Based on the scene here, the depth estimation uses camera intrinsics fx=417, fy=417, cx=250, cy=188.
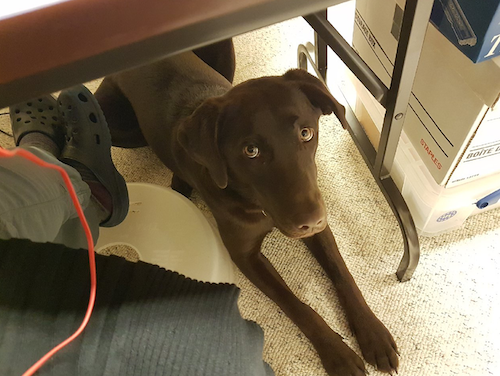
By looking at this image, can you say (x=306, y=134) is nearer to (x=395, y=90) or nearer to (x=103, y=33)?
(x=395, y=90)

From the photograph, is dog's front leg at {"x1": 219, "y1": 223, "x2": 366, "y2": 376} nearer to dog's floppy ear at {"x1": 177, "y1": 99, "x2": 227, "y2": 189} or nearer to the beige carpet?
the beige carpet

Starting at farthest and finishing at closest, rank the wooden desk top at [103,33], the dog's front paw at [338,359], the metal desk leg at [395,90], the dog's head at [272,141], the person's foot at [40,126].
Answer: the person's foot at [40,126] < the dog's front paw at [338,359] < the dog's head at [272,141] < the metal desk leg at [395,90] < the wooden desk top at [103,33]

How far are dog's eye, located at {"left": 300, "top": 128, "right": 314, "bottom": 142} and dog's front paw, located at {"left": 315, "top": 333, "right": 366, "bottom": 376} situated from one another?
21.4 inches

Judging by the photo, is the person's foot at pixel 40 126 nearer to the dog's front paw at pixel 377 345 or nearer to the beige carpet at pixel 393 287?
the beige carpet at pixel 393 287

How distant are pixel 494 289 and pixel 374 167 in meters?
0.51

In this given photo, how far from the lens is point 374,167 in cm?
116

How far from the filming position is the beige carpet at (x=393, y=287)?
1.14 m

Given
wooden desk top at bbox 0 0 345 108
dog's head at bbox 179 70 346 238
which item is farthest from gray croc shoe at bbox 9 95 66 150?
wooden desk top at bbox 0 0 345 108

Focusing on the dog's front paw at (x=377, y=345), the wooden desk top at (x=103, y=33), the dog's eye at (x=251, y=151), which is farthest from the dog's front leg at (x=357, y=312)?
the wooden desk top at (x=103, y=33)

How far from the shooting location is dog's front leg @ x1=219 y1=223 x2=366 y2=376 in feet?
3.55

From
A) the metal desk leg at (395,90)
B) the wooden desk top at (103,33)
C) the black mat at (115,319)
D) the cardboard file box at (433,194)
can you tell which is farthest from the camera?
the cardboard file box at (433,194)

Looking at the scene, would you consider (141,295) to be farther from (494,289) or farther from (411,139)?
(494,289)

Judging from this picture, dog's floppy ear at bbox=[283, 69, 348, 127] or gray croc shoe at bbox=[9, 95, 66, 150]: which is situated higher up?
dog's floppy ear at bbox=[283, 69, 348, 127]

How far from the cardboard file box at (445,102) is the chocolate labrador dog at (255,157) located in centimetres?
27
